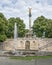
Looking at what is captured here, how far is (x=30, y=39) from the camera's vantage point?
62062 mm

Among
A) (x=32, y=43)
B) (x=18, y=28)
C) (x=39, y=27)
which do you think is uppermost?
(x=39, y=27)

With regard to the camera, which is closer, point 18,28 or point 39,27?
point 39,27

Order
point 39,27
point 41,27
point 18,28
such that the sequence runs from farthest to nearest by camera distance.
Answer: point 18,28
point 39,27
point 41,27

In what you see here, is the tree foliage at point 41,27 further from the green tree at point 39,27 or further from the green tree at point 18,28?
the green tree at point 18,28

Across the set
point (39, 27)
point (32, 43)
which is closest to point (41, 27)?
point (39, 27)

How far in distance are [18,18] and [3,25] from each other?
12.4 metres

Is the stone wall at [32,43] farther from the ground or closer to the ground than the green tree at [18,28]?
closer to the ground

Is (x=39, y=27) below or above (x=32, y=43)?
above

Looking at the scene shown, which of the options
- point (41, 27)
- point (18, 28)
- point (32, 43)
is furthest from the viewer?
point (18, 28)

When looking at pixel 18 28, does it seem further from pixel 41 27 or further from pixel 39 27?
pixel 41 27

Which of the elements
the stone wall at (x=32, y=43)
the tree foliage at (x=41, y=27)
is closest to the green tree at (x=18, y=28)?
the tree foliage at (x=41, y=27)

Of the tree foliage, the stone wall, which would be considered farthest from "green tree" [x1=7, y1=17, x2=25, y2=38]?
the stone wall

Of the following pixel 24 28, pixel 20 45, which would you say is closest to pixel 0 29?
pixel 20 45

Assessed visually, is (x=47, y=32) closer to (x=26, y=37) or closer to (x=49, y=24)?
(x=49, y=24)
